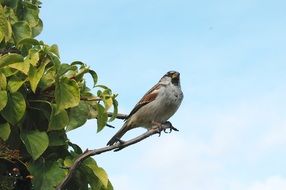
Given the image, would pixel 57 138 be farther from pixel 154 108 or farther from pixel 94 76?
pixel 154 108

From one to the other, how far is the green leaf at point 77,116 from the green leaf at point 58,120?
4.4 inches

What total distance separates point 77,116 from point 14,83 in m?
0.52

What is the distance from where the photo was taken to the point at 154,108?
358 inches

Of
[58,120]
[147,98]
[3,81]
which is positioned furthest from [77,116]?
[147,98]

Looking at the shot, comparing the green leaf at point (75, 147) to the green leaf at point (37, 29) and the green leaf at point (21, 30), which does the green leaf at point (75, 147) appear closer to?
the green leaf at point (21, 30)

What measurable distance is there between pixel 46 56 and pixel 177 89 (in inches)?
199

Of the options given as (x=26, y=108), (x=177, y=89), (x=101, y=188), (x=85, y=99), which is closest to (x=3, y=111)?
(x=26, y=108)

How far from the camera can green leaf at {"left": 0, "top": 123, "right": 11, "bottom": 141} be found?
4415 millimetres

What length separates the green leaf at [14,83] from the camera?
172 inches

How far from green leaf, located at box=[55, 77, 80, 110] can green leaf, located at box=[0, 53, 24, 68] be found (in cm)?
30

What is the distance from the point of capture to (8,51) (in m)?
4.75

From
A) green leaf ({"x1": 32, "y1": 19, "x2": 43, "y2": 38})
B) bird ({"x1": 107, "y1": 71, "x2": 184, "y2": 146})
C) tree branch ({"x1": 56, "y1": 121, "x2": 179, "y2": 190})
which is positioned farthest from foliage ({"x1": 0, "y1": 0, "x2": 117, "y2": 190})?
bird ({"x1": 107, "y1": 71, "x2": 184, "y2": 146})

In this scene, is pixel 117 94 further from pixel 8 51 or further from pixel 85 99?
pixel 8 51

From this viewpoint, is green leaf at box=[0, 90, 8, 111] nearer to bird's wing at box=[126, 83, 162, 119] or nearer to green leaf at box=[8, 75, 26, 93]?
green leaf at box=[8, 75, 26, 93]
